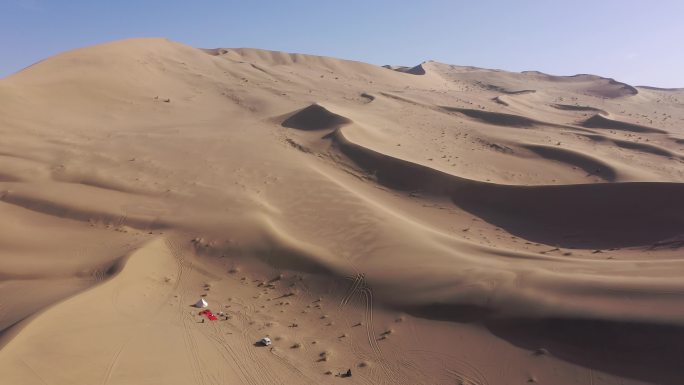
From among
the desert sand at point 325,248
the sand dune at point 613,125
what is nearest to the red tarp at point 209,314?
the desert sand at point 325,248

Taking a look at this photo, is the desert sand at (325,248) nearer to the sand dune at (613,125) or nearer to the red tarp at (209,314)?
the red tarp at (209,314)

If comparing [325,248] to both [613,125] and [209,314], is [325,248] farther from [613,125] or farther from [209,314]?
[613,125]

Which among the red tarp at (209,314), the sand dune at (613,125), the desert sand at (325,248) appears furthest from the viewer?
the sand dune at (613,125)

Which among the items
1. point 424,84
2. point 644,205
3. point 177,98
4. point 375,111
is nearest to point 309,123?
point 375,111

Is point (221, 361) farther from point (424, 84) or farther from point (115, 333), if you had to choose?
point (424, 84)

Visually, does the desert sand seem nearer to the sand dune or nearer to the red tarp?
the red tarp

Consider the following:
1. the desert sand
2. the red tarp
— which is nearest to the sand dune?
the desert sand

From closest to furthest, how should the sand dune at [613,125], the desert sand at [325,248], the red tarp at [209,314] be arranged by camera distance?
the desert sand at [325,248] < the red tarp at [209,314] < the sand dune at [613,125]

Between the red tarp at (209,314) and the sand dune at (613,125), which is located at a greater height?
the sand dune at (613,125)

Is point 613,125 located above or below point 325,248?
above

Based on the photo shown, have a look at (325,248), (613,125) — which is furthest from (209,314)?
(613,125)
